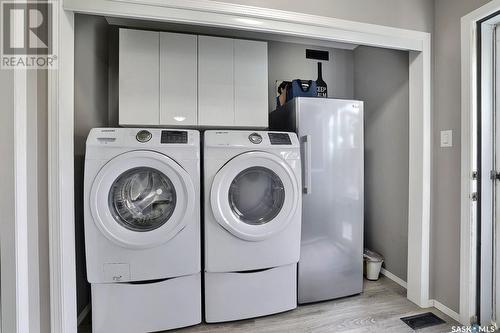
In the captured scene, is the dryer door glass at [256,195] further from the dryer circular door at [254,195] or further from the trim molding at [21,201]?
the trim molding at [21,201]

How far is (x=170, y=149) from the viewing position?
144cm

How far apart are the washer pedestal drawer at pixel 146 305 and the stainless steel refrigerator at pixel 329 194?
0.78 metres

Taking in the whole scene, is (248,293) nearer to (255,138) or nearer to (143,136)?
(255,138)

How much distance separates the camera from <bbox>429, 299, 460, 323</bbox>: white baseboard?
62.4 inches

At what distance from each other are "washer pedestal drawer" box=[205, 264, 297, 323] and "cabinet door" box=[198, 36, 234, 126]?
3.70 ft

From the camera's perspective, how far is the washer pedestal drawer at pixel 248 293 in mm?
1544

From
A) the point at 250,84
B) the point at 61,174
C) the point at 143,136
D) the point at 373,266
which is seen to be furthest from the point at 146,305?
the point at 373,266

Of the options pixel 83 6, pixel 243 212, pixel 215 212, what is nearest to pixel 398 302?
pixel 243 212

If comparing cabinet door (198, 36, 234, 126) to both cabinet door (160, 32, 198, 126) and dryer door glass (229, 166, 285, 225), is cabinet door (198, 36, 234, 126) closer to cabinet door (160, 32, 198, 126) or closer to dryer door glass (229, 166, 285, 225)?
cabinet door (160, 32, 198, 126)

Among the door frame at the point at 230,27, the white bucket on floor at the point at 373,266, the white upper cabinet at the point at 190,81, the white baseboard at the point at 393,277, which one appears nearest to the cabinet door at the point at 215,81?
the white upper cabinet at the point at 190,81

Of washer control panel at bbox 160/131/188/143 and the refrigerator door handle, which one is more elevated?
washer control panel at bbox 160/131/188/143

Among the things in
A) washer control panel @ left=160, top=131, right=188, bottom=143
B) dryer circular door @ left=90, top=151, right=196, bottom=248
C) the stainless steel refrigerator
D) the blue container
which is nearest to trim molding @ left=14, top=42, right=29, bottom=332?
dryer circular door @ left=90, top=151, right=196, bottom=248

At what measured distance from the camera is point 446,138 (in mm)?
1632

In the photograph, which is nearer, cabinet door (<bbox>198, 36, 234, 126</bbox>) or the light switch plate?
the light switch plate
